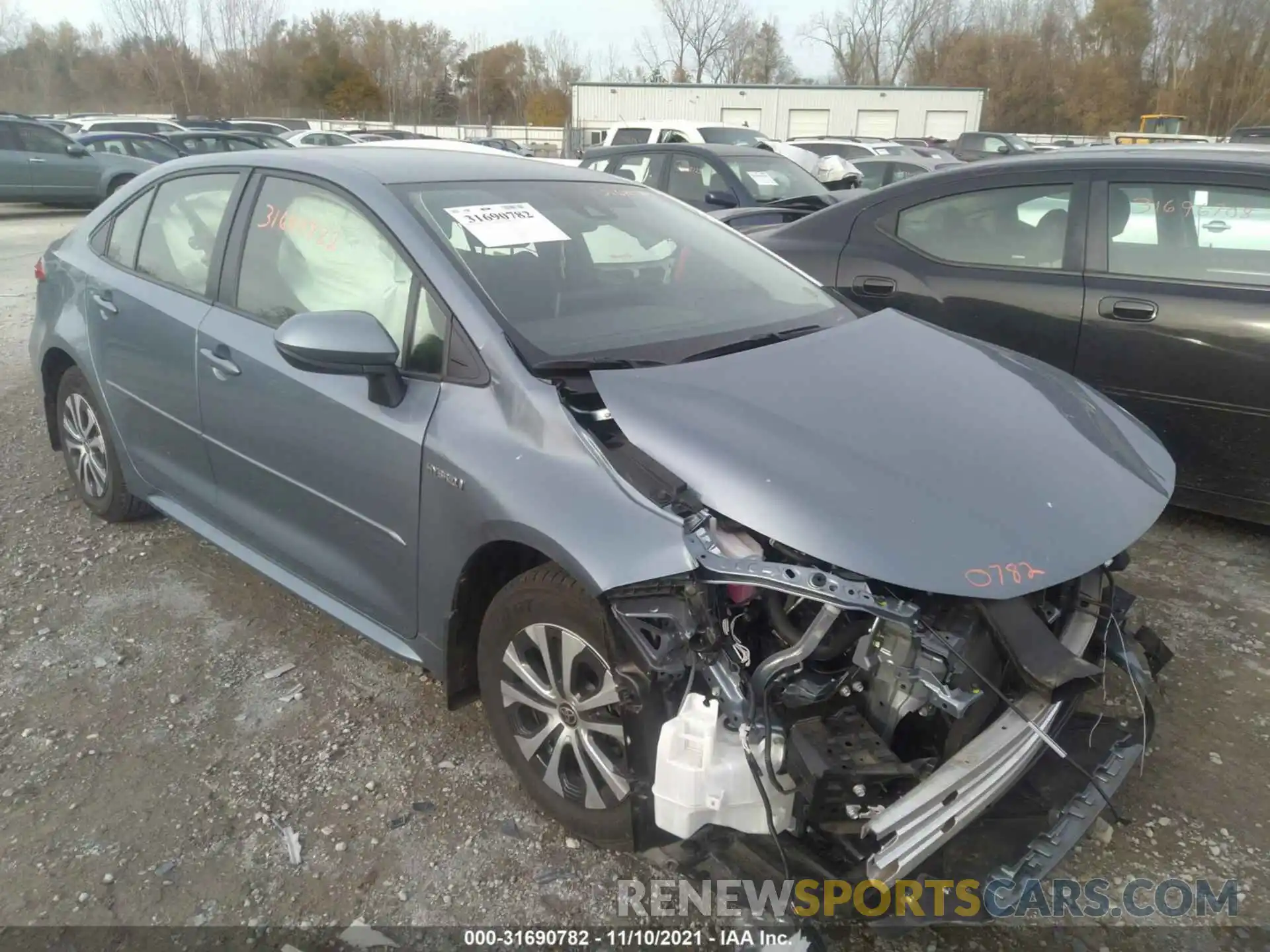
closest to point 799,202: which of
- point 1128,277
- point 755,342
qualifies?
point 1128,277

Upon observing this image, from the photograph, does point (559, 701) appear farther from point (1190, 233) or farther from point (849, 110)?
point (849, 110)

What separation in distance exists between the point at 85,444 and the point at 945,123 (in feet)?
146

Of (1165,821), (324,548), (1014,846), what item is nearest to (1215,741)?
(1165,821)

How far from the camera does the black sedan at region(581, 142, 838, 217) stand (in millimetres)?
Result: 8555

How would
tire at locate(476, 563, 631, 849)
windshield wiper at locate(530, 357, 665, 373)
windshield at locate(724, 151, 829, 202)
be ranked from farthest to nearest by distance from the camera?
windshield at locate(724, 151, 829, 202)
windshield wiper at locate(530, 357, 665, 373)
tire at locate(476, 563, 631, 849)

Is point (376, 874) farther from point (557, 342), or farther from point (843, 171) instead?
point (843, 171)

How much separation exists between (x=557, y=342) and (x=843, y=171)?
41.9 feet

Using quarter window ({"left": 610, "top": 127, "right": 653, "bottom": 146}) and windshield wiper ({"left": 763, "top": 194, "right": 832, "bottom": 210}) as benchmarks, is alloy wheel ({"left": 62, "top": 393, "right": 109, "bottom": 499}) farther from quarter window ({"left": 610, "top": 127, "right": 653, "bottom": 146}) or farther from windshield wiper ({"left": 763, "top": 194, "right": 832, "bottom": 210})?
quarter window ({"left": 610, "top": 127, "right": 653, "bottom": 146})

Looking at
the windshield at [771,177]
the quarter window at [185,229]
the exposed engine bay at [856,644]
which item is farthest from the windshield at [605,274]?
the windshield at [771,177]

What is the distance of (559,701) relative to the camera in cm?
237

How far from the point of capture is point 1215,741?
2814mm

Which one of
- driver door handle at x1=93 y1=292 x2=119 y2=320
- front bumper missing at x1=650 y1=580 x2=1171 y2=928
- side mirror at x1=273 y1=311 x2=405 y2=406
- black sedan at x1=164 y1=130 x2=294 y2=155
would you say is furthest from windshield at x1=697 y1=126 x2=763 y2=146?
front bumper missing at x1=650 y1=580 x2=1171 y2=928

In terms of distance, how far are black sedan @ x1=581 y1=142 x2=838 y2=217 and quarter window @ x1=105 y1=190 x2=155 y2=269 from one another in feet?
17.3

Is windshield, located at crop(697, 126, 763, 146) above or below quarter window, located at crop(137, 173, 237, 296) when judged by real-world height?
above
